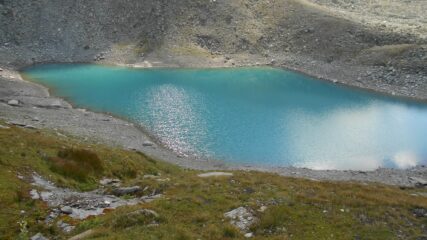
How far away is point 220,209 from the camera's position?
2561cm

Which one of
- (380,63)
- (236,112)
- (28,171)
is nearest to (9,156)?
(28,171)

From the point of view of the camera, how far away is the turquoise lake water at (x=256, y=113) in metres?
56.9

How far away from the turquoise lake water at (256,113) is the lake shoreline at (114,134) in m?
2.50

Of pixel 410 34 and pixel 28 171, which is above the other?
pixel 410 34

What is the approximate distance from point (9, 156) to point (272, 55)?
91.0m

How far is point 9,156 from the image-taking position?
102 feet

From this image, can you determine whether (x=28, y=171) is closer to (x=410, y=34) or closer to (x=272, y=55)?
(x=272, y=55)

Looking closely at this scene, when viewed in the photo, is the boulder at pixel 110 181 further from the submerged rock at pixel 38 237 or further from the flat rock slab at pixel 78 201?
the submerged rock at pixel 38 237

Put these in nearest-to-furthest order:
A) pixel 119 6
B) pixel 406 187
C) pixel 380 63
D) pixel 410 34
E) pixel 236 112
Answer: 1. pixel 406 187
2. pixel 236 112
3. pixel 380 63
4. pixel 410 34
5. pixel 119 6

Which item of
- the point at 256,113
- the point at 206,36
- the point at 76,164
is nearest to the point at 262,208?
the point at 76,164

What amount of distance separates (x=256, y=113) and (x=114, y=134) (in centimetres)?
2791

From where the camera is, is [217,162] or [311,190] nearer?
[311,190]

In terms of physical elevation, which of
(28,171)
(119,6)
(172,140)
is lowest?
(172,140)

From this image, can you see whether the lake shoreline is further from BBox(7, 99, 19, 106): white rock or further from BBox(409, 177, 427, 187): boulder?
BBox(7, 99, 19, 106): white rock
